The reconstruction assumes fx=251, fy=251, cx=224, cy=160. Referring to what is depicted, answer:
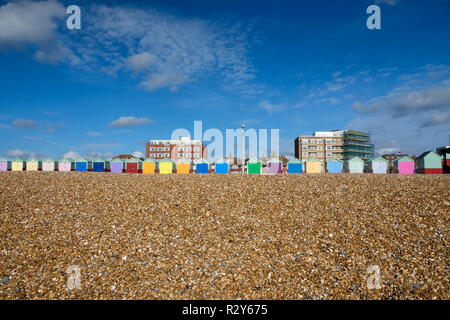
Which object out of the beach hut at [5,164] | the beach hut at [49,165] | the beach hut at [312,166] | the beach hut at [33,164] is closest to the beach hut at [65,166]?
the beach hut at [49,165]

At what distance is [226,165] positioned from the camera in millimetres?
39531

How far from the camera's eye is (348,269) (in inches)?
321

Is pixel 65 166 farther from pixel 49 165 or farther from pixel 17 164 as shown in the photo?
pixel 17 164

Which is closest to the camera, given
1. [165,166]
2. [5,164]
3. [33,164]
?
[165,166]

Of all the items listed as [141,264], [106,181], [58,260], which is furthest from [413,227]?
[106,181]

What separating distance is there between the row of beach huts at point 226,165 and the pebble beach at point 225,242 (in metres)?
24.7

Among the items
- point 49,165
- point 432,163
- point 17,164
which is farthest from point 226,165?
point 17,164

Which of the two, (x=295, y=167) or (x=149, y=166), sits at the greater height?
(x=149, y=166)

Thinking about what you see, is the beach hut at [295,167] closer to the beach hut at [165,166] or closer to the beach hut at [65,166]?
the beach hut at [165,166]

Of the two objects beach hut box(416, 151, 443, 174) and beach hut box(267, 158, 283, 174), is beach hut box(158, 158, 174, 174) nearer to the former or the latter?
beach hut box(267, 158, 283, 174)

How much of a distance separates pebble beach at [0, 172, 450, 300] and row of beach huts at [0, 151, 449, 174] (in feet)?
81.2

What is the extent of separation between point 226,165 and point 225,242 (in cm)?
3006

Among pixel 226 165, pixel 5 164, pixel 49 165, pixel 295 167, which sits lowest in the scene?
pixel 295 167

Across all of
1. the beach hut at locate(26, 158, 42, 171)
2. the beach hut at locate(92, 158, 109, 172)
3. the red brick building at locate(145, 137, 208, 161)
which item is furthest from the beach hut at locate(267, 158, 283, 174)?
the red brick building at locate(145, 137, 208, 161)
